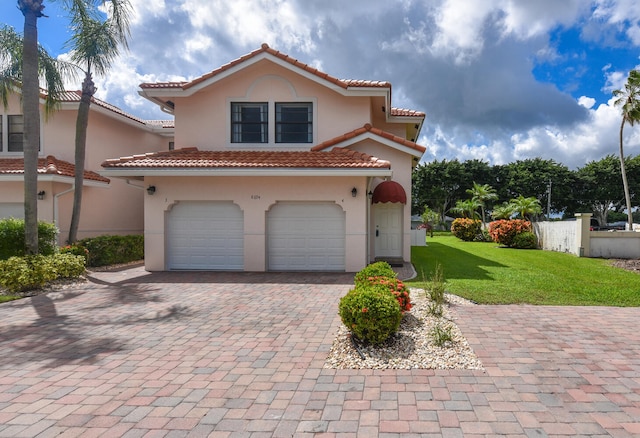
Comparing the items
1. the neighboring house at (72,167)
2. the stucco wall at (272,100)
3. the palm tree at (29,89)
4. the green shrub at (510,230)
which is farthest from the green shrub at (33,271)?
the green shrub at (510,230)

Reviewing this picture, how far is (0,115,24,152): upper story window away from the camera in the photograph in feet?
58.2

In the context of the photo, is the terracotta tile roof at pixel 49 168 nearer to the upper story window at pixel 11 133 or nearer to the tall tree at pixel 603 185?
the upper story window at pixel 11 133

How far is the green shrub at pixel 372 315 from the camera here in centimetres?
562

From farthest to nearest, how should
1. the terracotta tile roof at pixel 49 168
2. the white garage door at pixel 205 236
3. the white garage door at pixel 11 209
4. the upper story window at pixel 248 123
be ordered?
the white garage door at pixel 11 209, the upper story window at pixel 248 123, the terracotta tile roof at pixel 49 168, the white garage door at pixel 205 236

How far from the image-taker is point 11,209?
52.1 ft

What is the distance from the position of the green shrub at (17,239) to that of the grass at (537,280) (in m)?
12.6

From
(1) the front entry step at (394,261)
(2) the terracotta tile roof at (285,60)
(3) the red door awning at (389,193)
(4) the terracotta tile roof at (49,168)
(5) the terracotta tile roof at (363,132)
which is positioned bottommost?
(1) the front entry step at (394,261)

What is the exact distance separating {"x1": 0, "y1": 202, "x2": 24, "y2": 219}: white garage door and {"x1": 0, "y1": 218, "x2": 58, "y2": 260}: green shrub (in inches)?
177

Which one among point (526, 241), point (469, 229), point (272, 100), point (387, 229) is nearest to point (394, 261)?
point (387, 229)

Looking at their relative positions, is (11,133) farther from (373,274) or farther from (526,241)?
(526,241)

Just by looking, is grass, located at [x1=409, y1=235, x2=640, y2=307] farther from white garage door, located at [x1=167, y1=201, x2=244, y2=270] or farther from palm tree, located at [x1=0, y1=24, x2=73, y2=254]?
palm tree, located at [x1=0, y1=24, x2=73, y2=254]

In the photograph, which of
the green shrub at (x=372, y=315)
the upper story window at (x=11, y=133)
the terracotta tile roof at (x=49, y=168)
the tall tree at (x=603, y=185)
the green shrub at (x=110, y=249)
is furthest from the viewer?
the tall tree at (x=603, y=185)

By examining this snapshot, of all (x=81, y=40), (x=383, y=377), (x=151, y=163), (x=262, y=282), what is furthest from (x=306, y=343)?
(x=81, y=40)

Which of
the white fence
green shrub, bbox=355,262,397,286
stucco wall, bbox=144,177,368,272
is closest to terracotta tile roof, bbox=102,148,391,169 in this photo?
stucco wall, bbox=144,177,368,272
